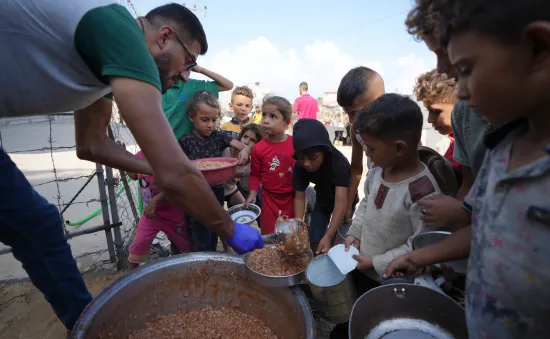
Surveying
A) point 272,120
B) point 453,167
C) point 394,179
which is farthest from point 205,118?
point 453,167

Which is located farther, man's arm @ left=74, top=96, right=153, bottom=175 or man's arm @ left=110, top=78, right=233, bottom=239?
man's arm @ left=74, top=96, right=153, bottom=175

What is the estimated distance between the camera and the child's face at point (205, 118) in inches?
116

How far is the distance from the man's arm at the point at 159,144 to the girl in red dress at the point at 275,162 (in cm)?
154

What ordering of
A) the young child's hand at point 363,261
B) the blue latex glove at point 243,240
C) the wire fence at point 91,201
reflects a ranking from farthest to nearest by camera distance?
the wire fence at point 91,201, the blue latex glove at point 243,240, the young child's hand at point 363,261

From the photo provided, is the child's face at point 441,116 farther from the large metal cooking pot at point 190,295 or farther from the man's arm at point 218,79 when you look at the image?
the man's arm at point 218,79

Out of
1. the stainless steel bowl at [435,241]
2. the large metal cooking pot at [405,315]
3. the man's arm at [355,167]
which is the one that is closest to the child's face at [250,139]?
the man's arm at [355,167]

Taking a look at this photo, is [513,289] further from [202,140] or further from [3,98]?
[202,140]

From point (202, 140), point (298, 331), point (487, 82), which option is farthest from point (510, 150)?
point (202, 140)

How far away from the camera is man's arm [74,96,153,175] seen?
197 cm

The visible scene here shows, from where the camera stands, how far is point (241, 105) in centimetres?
427

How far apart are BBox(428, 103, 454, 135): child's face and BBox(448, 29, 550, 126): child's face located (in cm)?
147

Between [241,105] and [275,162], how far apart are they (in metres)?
1.60

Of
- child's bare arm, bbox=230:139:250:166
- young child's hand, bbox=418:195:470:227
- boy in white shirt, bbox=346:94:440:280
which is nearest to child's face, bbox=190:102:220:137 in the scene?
child's bare arm, bbox=230:139:250:166

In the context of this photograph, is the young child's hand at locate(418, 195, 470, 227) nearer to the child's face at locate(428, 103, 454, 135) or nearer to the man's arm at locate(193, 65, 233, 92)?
the child's face at locate(428, 103, 454, 135)
